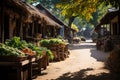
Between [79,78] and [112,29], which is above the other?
[112,29]

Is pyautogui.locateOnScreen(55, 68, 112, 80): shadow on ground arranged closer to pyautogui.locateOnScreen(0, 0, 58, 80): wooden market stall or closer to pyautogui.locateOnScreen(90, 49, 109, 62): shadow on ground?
pyautogui.locateOnScreen(0, 0, 58, 80): wooden market stall

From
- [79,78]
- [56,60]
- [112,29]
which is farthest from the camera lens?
[112,29]

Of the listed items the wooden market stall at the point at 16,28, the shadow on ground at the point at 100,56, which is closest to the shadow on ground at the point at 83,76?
the wooden market stall at the point at 16,28

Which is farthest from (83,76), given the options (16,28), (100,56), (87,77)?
(100,56)

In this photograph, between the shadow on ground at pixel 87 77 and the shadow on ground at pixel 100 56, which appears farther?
the shadow on ground at pixel 100 56

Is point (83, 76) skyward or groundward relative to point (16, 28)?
groundward

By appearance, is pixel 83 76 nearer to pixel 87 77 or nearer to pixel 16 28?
pixel 87 77

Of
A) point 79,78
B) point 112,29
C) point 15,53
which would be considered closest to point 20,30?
point 79,78

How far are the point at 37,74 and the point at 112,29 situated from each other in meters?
19.5

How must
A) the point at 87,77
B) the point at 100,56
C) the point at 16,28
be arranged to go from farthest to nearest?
1. the point at 100,56
2. the point at 16,28
3. the point at 87,77

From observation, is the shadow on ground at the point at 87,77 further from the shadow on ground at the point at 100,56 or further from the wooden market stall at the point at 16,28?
the shadow on ground at the point at 100,56

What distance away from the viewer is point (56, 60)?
61.8ft

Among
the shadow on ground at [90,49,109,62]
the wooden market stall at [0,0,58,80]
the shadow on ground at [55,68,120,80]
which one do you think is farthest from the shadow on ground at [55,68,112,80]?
the shadow on ground at [90,49,109,62]

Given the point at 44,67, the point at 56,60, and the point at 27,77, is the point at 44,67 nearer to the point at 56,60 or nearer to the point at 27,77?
the point at 27,77
